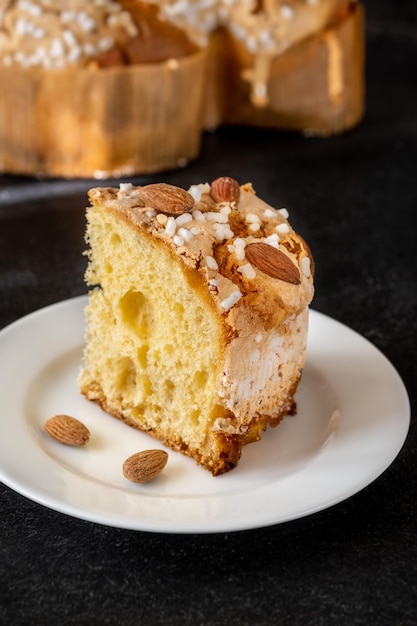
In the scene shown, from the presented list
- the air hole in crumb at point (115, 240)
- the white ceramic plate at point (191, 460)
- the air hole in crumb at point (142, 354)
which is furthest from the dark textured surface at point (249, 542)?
the air hole in crumb at point (115, 240)

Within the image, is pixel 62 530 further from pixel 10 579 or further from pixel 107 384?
pixel 107 384

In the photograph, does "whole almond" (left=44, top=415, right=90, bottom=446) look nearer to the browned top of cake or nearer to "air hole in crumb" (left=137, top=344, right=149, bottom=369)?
"air hole in crumb" (left=137, top=344, right=149, bottom=369)

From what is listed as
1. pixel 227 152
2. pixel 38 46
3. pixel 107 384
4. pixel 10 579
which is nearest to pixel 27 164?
pixel 38 46

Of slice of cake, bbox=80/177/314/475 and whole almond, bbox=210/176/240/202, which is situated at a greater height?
whole almond, bbox=210/176/240/202

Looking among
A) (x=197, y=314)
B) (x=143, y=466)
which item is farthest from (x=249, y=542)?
(x=197, y=314)

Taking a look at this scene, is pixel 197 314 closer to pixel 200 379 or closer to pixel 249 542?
pixel 200 379

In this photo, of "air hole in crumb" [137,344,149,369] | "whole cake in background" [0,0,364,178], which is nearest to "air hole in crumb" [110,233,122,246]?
"air hole in crumb" [137,344,149,369]
